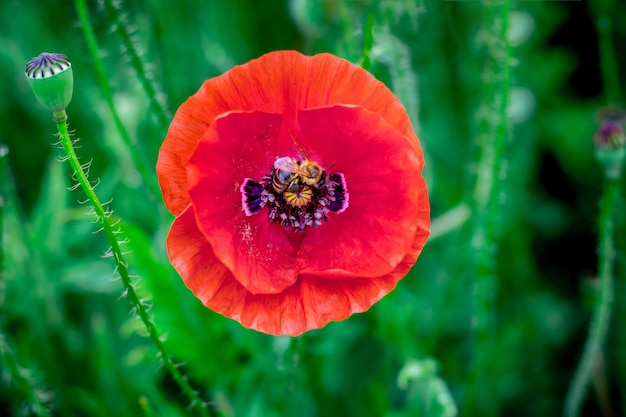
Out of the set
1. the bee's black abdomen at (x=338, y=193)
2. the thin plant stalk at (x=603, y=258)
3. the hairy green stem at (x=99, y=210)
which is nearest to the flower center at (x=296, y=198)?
the bee's black abdomen at (x=338, y=193)

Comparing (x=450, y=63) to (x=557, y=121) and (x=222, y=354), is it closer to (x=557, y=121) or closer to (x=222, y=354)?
(x=557, y=121)

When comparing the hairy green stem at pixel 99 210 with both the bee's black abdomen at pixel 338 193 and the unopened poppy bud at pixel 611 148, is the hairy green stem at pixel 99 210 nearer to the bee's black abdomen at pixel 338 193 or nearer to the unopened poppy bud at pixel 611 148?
the bee's black abdomen at pixel 338 193

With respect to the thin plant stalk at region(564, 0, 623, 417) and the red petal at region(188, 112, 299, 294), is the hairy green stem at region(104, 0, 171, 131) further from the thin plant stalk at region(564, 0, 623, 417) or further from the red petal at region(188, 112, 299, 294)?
the thin plant stalk at region(564, 0, 623, 417)

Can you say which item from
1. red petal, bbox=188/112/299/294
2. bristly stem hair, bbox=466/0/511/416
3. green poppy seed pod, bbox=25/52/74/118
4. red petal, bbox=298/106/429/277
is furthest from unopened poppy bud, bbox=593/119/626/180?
green poppy seed pod, bbox=25/52/74/118

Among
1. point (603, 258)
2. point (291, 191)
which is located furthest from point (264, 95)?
point (603, 258)

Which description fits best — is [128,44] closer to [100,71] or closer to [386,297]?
[100,71]

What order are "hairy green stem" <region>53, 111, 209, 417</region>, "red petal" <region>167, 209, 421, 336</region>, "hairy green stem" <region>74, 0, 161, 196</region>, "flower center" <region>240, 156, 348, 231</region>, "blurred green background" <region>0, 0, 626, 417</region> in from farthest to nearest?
1. "blurred green background" <region>0, 0, 626, 417</region>
2. "hairy green stem" <region>74, 0, 161, 196</region>
3. "flower center" <region>240, 156, 348, 231</region>
4. "red petal" <region>167, 209, 421, 336</region>
5. "hairy green stem" <region>53, 111, 209, 417</region>
